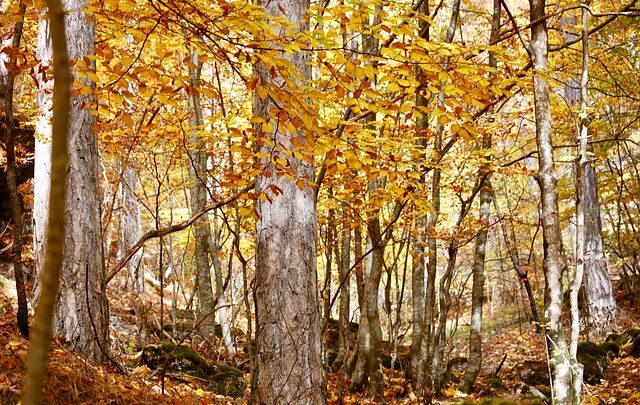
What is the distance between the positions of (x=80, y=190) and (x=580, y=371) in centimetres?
444

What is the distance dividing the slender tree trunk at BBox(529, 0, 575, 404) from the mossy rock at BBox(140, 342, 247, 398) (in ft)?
13.4

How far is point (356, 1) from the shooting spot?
3.40 meters

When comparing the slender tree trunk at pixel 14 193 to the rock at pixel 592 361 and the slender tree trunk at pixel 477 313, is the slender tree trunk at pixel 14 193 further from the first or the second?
the rock at pixel 592 361

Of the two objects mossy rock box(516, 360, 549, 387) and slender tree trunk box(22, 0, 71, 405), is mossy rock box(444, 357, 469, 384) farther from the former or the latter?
slender tree trunk box(22, 0, 71, 405)

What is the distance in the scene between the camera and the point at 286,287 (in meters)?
4.05

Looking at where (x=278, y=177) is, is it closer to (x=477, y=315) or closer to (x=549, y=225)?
(x=549, y=225)

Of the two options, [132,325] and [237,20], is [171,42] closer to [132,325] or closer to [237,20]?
[237,20]

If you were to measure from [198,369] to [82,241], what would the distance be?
291 centimetres

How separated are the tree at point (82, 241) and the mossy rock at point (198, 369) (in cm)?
198

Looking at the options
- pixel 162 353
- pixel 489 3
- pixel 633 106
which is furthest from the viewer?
pixel 489 3

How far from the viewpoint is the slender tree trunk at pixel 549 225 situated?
3.86m

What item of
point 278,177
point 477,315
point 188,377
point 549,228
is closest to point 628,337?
point 477,315

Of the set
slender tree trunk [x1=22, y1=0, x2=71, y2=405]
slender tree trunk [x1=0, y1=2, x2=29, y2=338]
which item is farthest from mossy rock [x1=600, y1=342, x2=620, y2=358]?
slender tree trunk [x1=22, y1=0, x2=71, y2=405]

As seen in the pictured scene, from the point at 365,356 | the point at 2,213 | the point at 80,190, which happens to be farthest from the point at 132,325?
the point at 80,190
